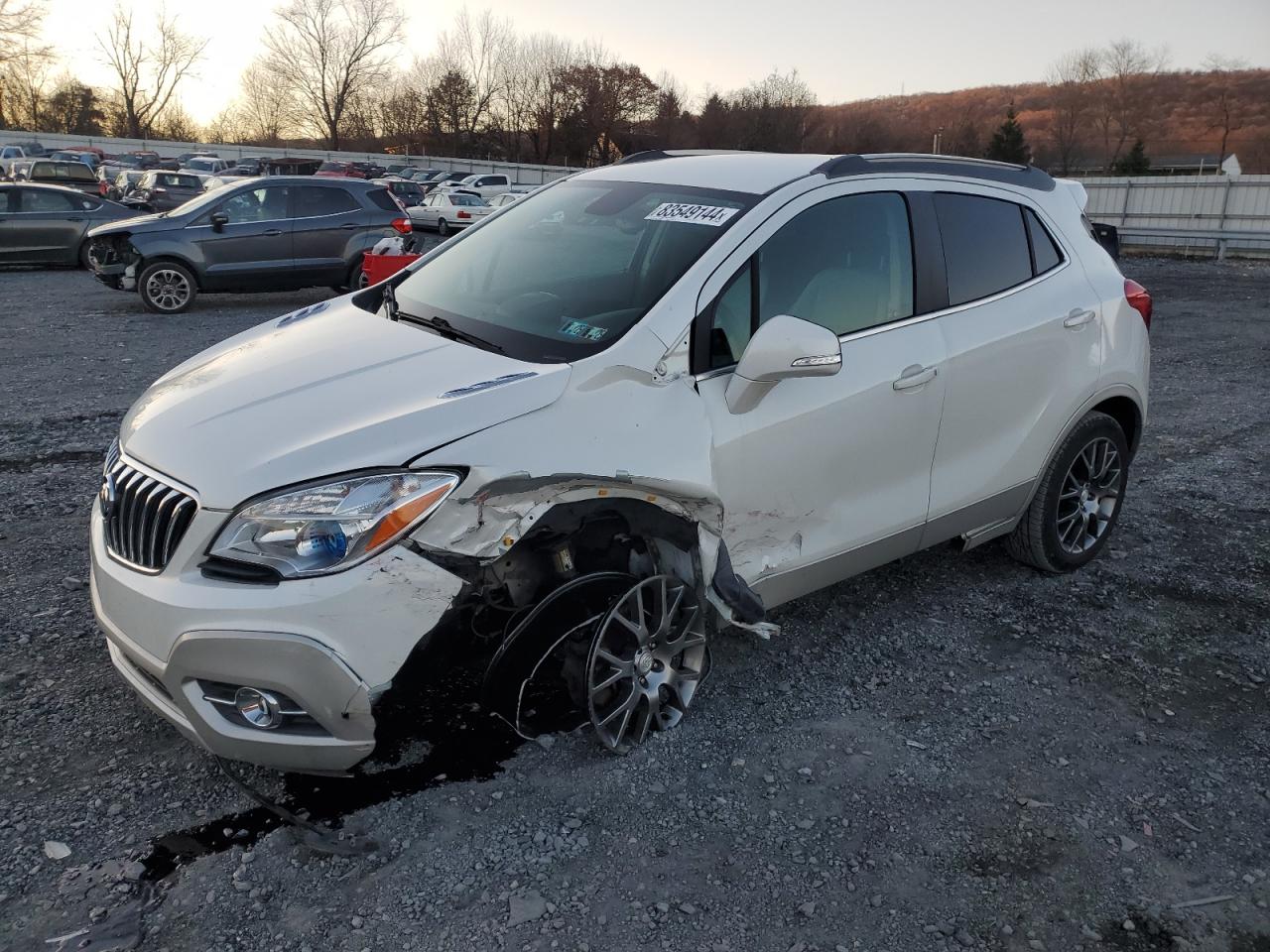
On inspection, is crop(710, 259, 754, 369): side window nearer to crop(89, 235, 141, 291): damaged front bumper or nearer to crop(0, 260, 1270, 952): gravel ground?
crop(0, 260, 1270, 952): gravel ground

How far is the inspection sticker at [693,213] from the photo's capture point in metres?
3.37

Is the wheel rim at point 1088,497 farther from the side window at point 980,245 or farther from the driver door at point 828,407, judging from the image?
the driver door at point 828,407

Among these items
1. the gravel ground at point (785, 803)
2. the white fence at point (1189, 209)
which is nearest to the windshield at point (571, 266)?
the gravel ground at point (785, 803)

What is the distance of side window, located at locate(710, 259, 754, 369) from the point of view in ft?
10.4

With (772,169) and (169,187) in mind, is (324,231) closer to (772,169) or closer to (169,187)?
(772,169)

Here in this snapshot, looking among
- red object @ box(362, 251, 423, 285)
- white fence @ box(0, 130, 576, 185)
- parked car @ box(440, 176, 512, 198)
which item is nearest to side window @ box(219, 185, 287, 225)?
red object @ box(362, 251, 423, 285)

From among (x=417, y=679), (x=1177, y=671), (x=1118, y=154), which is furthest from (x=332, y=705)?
(x=1118, y=154)

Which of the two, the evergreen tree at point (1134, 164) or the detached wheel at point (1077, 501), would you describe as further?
the evergreen tree at point (1134, 164)

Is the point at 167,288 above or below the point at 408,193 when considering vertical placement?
below

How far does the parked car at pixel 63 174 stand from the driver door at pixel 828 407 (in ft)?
88.3

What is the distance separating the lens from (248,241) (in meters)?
12.8

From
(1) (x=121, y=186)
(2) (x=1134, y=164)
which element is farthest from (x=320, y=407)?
(2) (x=1134, y=164)

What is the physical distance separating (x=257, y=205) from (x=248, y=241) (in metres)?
0.51

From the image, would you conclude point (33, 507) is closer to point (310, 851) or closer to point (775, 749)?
point (310, 851)
